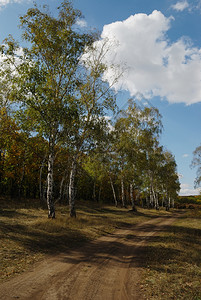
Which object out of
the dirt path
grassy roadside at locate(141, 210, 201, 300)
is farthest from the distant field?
the dirt path

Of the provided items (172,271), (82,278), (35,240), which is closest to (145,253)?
(172,271)

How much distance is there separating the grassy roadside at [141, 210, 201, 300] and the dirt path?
490 millimetres

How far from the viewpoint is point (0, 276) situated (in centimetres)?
766

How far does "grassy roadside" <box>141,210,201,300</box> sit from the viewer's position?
715 centimetres

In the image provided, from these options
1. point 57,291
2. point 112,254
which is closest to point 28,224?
point 112,254

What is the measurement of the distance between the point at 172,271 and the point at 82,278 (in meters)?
4.14

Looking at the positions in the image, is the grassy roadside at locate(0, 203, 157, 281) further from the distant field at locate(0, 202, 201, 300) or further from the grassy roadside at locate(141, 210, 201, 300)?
the grassy roadside at locate(141, 210, 201, 300)

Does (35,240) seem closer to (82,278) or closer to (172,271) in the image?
(82,278)

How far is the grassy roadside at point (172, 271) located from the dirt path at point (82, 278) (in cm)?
49

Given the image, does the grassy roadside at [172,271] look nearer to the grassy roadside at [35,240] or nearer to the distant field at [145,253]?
the distant field at [145,253]

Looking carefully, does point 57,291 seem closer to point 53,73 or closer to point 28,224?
point 28,224

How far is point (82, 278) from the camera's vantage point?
26.1ft

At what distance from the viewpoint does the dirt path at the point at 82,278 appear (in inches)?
261

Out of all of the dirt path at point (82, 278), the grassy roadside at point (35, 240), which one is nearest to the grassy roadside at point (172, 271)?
the dirt path at point (82, 278)
